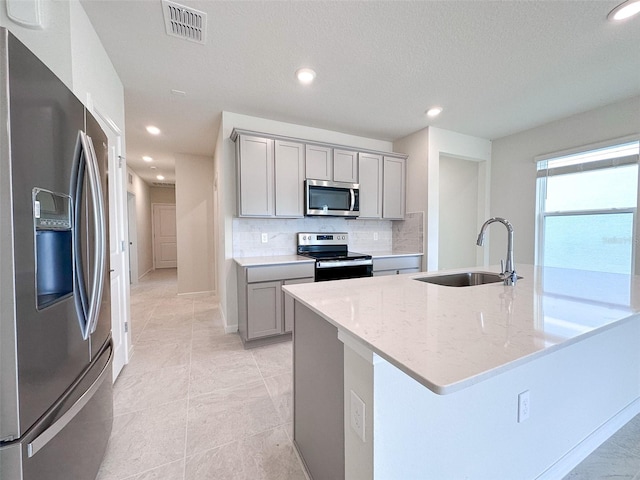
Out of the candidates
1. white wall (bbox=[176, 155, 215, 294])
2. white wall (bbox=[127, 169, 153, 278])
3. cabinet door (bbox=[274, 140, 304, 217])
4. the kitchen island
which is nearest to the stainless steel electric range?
cabinet door (bbox=[274, 140, 304, 217])

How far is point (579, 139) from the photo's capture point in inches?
122

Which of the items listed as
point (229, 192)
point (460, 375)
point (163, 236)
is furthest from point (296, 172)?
point (163, 236)

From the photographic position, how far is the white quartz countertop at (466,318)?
1.99ft

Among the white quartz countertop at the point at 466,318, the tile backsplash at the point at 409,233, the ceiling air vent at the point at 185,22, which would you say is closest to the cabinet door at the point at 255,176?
the ceiling air vent at the point at 185,22

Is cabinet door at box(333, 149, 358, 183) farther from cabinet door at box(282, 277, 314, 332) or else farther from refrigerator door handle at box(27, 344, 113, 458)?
refrigerator door handle at box(27, 344, 113, 458)

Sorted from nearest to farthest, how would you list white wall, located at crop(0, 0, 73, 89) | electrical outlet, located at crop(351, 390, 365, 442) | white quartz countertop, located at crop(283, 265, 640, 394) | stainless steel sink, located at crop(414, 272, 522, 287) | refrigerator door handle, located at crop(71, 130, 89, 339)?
white quartz countertop, located at crop(283, 265, 640, 394) → electrical outlet, located at crop(351, 390, 365, 442) → refrigerator door handle, located at crop(71, 130, 89, 339) → white wall, located at crop(0, 0, 73, 89) → stainless steel sink, located at crop(414, 272, 522, 287)

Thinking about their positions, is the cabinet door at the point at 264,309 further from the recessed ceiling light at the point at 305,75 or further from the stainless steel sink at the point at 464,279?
the recessed ceiling light at the point at 305,75

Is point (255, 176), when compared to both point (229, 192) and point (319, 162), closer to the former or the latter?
point (229, 192)

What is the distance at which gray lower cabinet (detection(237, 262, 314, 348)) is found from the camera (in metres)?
2.65

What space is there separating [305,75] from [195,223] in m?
3.65

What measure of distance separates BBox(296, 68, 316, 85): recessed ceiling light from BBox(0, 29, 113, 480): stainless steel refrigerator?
1630mm

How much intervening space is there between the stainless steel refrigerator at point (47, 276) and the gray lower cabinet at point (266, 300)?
144 centimetres

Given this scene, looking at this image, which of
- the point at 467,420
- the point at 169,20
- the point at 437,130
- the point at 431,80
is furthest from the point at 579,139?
the point at 169,20

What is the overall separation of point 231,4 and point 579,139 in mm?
3900
